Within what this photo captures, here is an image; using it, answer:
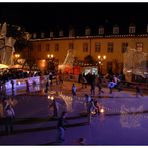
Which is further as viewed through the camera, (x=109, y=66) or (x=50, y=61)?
(x=50, y=61)

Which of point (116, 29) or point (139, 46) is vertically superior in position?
point (116, 29)

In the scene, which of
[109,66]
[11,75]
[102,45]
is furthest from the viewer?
[102,45]

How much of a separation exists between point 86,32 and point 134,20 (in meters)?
6.43

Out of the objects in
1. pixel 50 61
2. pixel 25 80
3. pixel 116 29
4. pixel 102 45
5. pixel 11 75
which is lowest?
A: pixel 25 80

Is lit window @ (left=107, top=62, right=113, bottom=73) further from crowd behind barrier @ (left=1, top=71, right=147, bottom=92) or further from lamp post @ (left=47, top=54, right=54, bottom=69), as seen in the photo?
crowd behind barrier @ (left=1, top=71, right=147, bottom=92)

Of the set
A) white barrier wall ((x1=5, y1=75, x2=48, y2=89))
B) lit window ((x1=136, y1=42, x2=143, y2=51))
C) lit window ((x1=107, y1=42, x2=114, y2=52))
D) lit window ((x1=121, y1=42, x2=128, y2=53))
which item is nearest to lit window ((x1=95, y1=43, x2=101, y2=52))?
lit window ((x1=107, y1=42, x2=114, y2=52))

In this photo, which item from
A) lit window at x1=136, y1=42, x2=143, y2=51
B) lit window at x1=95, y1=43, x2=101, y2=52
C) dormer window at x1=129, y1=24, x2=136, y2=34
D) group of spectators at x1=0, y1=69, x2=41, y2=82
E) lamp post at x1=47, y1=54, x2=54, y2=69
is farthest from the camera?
lamp post at x1=47, y1=54, x2=54, y2=69

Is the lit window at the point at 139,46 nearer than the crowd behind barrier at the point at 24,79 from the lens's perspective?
No

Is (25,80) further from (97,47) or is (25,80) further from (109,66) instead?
(97,47)

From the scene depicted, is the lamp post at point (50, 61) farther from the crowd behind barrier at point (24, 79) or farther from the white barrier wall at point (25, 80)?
the white barrier wall at point (25, 80)

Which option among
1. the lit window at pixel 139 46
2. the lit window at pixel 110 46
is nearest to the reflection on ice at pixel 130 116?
the lit window at pixel 139 46

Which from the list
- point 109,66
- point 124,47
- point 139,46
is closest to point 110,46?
point 124,47

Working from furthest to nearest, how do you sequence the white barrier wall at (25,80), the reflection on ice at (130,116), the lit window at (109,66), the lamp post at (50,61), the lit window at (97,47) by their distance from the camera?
1. the lamp post at (50,61)
2. the lit window at (97,47)
3. the lit window at (109,66)
4. the white barrier wall at (25,80)
5. the reflection on ice at (130,116)

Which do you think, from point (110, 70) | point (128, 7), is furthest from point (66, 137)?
point (128, 7)
